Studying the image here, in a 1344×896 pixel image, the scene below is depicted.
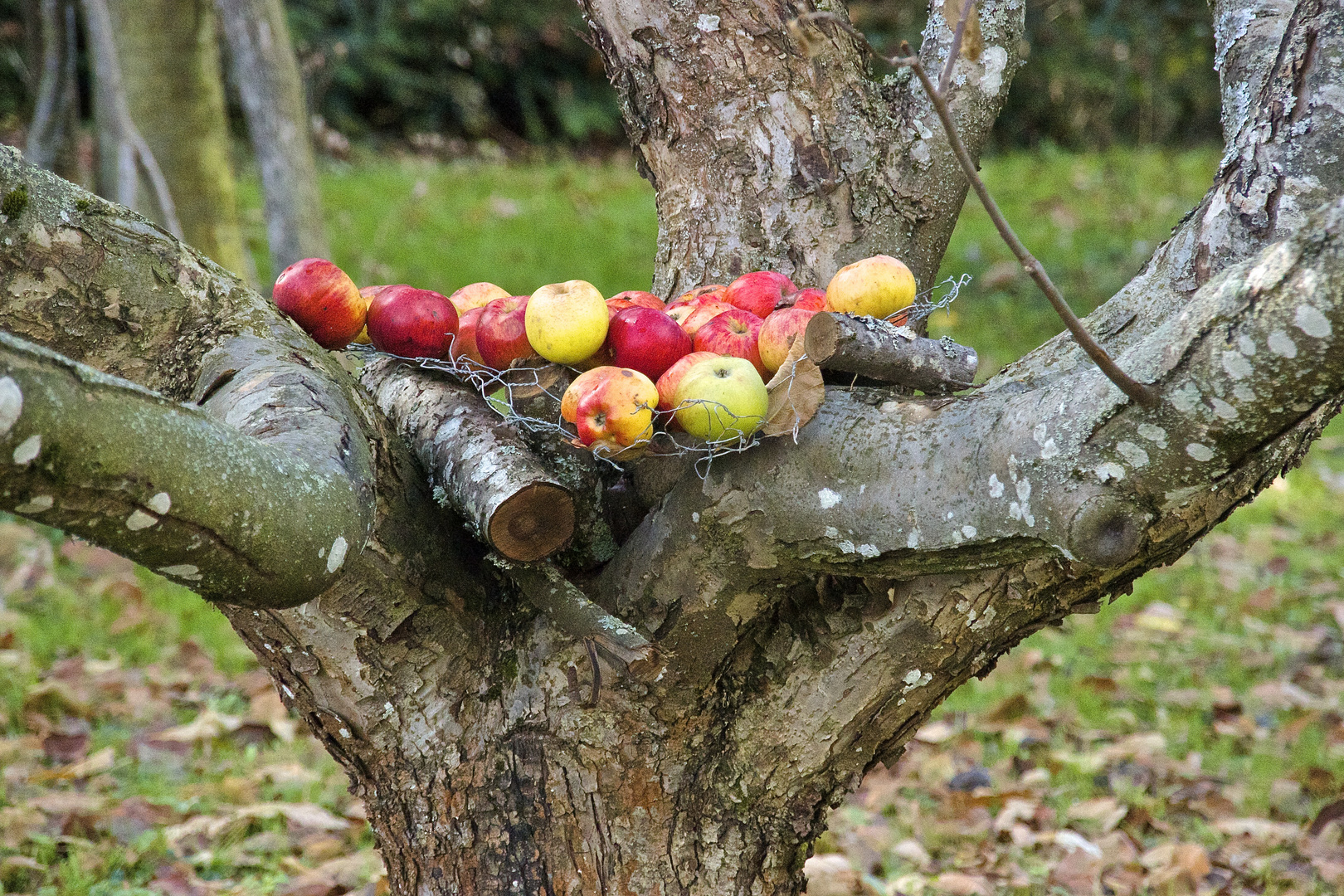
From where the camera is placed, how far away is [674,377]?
1557 millimetres

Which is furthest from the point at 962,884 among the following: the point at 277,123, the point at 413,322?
the point at 277,123

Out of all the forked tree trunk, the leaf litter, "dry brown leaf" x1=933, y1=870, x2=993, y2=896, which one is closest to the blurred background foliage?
the leaf litter

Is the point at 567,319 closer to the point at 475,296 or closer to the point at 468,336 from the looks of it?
the point at 468,336

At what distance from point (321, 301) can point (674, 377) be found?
648 millimetres

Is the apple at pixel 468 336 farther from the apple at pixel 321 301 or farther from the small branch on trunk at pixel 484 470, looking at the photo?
the apple at pixel 321 301

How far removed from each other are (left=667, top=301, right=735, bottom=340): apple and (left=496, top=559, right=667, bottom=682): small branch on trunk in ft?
1.39

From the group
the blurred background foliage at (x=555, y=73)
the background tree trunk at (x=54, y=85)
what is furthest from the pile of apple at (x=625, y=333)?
the blurred background foliage at (x=555, y=73)

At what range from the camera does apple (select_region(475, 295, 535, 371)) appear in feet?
5.81

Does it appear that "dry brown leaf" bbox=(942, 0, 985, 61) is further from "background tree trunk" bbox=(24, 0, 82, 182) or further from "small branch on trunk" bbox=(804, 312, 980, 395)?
"background tree trunk" bbox=(24, 0, 82, 182)

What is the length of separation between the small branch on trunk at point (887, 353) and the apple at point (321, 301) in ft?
2.57

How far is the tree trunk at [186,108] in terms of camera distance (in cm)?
442

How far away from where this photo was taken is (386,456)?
170cm

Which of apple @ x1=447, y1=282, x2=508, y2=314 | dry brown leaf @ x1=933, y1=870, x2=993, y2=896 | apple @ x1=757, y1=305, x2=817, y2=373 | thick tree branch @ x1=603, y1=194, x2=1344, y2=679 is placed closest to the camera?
thick tree branch @ x1=603, y1=194, x2=1344, y2=679

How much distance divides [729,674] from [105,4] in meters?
3.83
